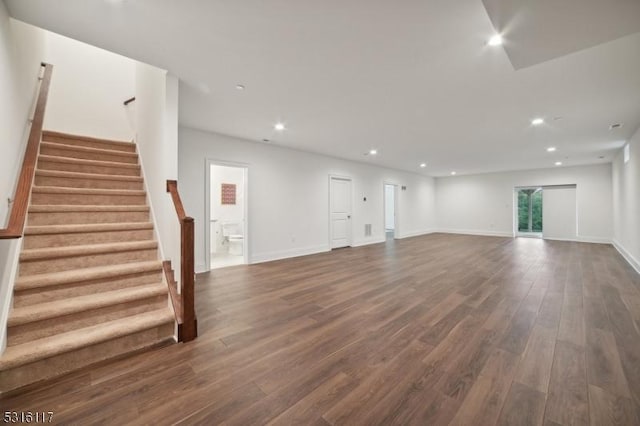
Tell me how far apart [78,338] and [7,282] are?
26.5 inches

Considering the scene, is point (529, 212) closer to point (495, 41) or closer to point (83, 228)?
point (495, 41)

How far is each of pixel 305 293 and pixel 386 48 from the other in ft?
9.63

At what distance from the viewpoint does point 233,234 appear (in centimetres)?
688

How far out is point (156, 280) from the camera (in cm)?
270

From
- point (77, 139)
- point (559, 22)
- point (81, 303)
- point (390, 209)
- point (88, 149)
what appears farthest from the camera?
point (390, 209)

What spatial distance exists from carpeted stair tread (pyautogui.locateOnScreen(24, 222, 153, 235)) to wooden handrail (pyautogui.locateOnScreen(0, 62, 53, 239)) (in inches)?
20.0

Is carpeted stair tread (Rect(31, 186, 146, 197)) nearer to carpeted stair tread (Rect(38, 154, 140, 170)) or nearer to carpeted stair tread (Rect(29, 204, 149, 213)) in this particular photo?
carpeted stair tread (Rect(29, 204, 149, 213))

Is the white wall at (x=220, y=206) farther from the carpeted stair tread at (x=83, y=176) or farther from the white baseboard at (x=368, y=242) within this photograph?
the carpeted stair tread at (x=83, y=176)

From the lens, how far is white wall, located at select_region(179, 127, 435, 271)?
15.2ft

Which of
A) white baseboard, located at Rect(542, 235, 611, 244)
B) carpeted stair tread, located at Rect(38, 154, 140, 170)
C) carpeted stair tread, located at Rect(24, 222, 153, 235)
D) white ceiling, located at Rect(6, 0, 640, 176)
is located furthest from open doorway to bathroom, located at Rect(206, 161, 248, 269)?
white baseboard, located at Rect(542, 235, 611, 244)

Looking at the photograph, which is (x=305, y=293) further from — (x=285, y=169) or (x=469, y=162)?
(x=469, y=162)

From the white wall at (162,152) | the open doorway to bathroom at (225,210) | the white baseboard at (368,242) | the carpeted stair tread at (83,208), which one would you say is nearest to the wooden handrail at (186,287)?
the white wall at (162,152)

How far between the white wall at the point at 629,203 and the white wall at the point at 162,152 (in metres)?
7.28

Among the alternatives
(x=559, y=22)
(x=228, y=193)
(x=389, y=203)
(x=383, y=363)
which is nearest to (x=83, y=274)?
(x=383, y=363)
